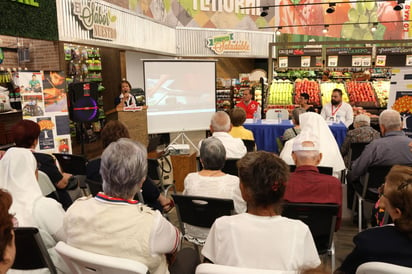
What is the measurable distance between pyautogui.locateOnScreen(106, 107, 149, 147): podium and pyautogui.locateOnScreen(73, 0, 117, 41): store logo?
1940mm

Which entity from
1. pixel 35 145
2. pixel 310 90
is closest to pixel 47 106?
pixel 35 145

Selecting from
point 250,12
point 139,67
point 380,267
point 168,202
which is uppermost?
point 250,12

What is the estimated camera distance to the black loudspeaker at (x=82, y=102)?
6.51m

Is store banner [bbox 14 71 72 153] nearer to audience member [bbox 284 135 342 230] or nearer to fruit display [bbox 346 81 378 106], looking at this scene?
audience member [bbox 284 135 342 230]

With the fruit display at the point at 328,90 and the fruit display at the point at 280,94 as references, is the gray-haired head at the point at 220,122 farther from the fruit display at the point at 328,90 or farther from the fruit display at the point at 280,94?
the fruit display at the point at 328,90

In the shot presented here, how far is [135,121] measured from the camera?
257 inches

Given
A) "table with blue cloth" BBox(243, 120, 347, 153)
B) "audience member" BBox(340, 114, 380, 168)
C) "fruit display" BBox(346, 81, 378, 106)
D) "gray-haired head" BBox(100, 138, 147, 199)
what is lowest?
"table with blue cloth" BBox(243, 120, 347, 153)

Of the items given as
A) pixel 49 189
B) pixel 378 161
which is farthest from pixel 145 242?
pixel 378 161

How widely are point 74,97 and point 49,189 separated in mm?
4046

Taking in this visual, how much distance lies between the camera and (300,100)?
26.3 ft

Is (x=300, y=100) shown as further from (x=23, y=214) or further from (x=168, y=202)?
(x=23, y=214)

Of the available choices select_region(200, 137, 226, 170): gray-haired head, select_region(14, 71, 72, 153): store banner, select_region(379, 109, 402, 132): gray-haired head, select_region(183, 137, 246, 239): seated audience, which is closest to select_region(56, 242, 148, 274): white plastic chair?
select_region(183, 137, 246, 239): seated audience

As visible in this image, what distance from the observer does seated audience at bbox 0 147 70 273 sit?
1985 millimetres

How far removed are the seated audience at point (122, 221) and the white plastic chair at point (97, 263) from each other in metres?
0.09
